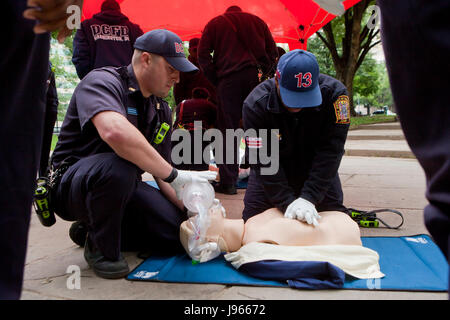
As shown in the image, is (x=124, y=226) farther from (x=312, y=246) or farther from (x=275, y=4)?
(x=275, y=4)

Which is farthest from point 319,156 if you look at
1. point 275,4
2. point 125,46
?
point 275,4

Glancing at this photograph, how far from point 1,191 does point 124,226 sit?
140cm

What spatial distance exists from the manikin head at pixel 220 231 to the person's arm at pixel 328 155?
438 millimetres

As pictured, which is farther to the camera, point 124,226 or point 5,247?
point 124,226

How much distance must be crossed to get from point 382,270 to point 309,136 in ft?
2.92

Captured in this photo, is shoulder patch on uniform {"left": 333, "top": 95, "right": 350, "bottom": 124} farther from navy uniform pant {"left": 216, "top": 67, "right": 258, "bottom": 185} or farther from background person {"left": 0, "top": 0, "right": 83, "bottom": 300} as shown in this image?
background person {"left": 0, "top": 0, "right": 83, "bottom": 300}

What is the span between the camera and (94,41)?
3.30m

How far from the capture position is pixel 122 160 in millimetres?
1818

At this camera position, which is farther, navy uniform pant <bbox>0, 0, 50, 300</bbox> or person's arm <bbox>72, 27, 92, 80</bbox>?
person's arm <bbox>72, 27, 92, 80</bbox>

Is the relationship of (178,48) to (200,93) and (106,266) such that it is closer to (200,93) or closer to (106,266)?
(106,266)

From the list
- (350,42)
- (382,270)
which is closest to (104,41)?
(382,270)

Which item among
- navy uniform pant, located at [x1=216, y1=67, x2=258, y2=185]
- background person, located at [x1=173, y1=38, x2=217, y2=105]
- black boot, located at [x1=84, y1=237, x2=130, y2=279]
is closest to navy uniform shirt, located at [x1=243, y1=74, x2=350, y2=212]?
black boot, located at [x1=84, y1=237, x2=130, y2=279]

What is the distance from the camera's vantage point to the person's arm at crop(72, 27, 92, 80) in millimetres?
3283

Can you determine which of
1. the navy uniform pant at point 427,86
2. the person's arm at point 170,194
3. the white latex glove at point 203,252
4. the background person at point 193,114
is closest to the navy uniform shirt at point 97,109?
the person's arm at point 170,194
